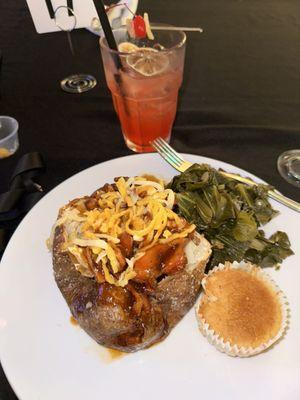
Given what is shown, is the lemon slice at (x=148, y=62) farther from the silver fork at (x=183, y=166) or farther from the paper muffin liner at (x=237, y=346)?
the paper muffin liner at (x=237, y=346)

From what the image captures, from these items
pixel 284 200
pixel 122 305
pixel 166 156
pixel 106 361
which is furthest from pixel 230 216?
pixel 106 361

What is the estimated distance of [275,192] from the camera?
1572 millimetres

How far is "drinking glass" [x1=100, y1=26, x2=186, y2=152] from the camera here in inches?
65.7

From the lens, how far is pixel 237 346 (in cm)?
120

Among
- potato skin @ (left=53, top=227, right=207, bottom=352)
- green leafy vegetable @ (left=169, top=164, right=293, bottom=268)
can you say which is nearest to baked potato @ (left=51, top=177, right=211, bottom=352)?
potato skin @ (left=53, top=227, right=207, bottom=352)

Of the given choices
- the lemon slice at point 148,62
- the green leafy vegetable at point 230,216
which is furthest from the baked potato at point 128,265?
the lemon slice at point 148,62

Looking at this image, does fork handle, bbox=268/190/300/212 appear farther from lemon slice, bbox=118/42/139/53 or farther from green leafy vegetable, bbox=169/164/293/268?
lemon slice, bbox=118/42/139/53

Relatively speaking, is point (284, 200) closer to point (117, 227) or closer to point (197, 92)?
point (117, 227)

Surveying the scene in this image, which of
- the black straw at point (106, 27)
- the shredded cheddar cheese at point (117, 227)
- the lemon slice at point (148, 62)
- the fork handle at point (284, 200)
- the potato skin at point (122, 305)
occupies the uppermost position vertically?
the black straw at point (106, 27)

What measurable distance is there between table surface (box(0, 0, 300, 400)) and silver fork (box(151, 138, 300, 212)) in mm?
176

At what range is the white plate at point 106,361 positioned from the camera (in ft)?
3.74

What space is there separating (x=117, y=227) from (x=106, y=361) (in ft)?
1.29

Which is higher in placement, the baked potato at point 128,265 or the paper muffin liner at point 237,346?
the baked potato at point 128,265

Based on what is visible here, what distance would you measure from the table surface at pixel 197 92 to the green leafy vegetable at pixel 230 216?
0.27 metres
